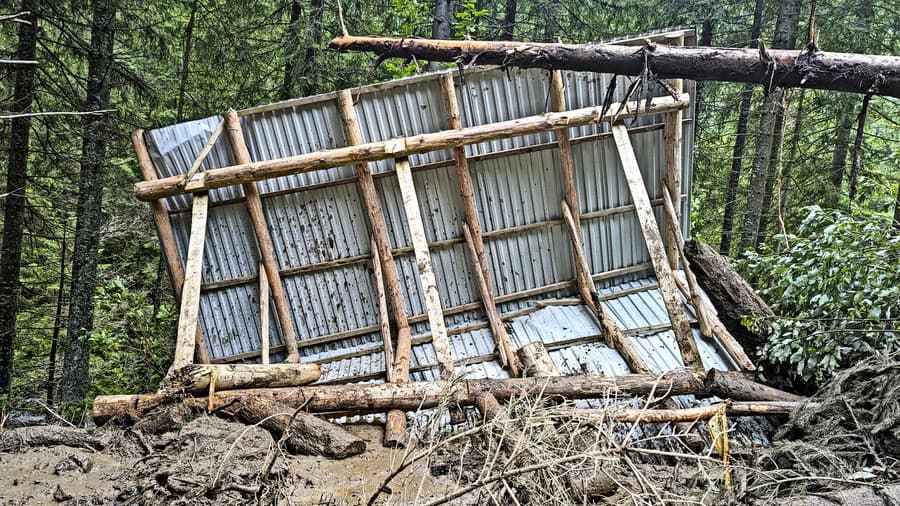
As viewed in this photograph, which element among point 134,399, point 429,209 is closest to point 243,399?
point 134,399

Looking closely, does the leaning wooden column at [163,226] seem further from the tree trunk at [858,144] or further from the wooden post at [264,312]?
the tree trunk at [858,144]

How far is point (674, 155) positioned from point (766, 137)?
3.80 meters

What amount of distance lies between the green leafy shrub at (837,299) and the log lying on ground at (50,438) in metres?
7.19

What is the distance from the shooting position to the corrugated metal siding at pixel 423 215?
308 inches

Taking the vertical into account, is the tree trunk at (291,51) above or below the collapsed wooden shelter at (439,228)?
above

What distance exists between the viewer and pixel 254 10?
38.8ft

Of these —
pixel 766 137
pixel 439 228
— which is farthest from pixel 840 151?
pixel 439 228

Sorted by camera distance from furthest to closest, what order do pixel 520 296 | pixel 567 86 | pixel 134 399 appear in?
pixel 520 296, pixel 567 86, pixel 134 399

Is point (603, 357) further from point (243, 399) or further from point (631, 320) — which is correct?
point (243, 399)

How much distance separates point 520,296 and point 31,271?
35.4 feet

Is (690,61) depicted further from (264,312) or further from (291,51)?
(291,51)

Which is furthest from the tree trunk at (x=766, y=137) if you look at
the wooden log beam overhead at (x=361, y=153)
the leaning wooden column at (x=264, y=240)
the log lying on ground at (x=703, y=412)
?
the leaning wooden column at (x=264, y=240)

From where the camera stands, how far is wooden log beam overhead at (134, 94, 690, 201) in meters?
7.32

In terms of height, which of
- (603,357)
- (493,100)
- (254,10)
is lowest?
(603,357)
